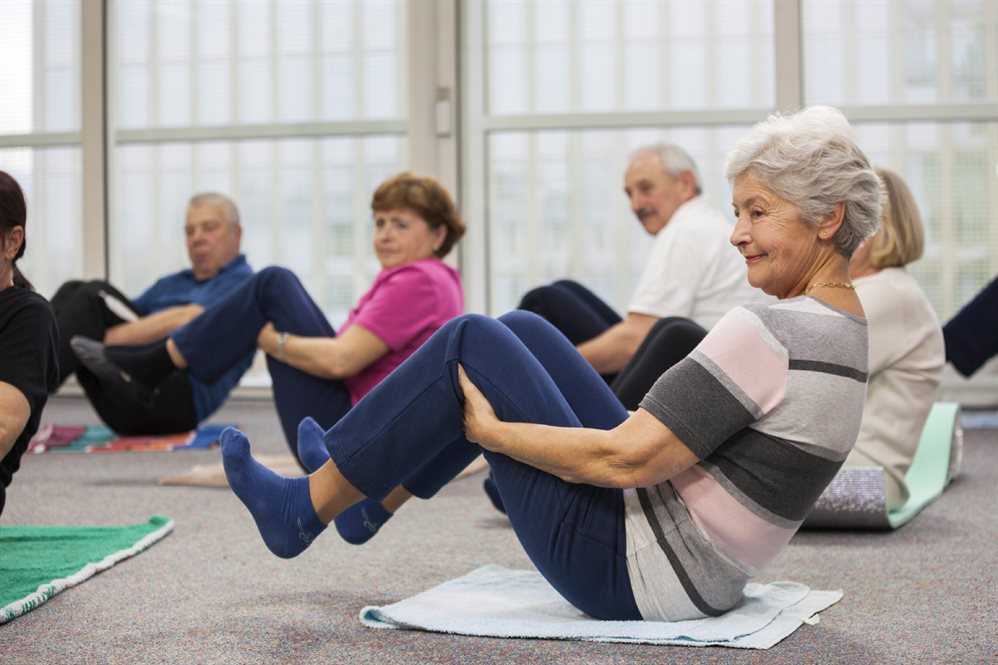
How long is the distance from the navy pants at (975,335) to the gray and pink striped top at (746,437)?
10.7ft

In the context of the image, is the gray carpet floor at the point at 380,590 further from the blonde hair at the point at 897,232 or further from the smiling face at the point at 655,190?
the smiling face at the point at 655,190

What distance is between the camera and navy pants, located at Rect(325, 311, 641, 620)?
186 cm

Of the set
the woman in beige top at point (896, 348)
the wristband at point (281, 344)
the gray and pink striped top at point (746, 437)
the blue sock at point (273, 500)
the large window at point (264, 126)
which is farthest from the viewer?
the large window at point (264, 126)

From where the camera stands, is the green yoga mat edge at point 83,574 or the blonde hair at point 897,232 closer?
the green yoga mat edge at point 83,574

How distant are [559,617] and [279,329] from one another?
168 cm

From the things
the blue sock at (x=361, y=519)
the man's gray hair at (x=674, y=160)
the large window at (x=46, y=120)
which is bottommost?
the blue sock at (x=361, y=519)

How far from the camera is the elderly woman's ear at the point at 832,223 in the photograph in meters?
1.74

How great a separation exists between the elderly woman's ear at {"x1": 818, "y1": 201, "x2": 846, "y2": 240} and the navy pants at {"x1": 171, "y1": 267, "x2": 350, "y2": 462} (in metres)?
1.92

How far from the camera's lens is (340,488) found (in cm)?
197

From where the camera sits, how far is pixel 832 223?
1748mm

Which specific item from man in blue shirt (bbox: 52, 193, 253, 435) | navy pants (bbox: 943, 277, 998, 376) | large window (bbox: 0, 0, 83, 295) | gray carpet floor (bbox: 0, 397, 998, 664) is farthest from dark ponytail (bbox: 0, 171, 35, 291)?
large window (bbox: 0, 0, 83, 295)

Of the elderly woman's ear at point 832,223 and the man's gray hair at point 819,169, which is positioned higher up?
the man's gray hair at point 819,169

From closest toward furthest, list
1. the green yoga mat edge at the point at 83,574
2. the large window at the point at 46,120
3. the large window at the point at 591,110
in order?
the green yoga mat edge at the point at 83,574 < the large window at the point at 591,110 < the large window at the point at 46,120

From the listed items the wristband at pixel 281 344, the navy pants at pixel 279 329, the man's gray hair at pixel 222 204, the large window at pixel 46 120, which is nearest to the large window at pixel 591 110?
the man's gray hair at pixel 222 204
